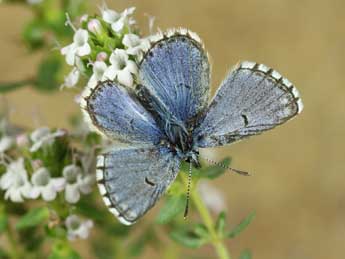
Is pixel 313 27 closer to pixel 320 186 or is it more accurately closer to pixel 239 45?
pixel 239 45

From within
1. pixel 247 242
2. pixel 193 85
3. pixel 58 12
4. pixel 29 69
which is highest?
pixel 29 69

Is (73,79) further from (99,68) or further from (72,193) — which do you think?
(72,193)

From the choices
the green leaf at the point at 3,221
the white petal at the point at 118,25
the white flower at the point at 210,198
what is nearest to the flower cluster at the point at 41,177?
the green leaf at the point at 3,221

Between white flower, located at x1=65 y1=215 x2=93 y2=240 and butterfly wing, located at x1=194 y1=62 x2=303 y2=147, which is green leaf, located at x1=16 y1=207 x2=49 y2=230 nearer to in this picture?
white flower, located at x1=65 y1=215 x2=93 y2=240

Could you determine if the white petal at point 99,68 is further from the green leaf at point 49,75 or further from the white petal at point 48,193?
the green leaf at point 49,75

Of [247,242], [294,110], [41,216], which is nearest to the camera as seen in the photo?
[294,110]

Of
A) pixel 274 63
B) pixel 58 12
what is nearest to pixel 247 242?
pixel 274 63
